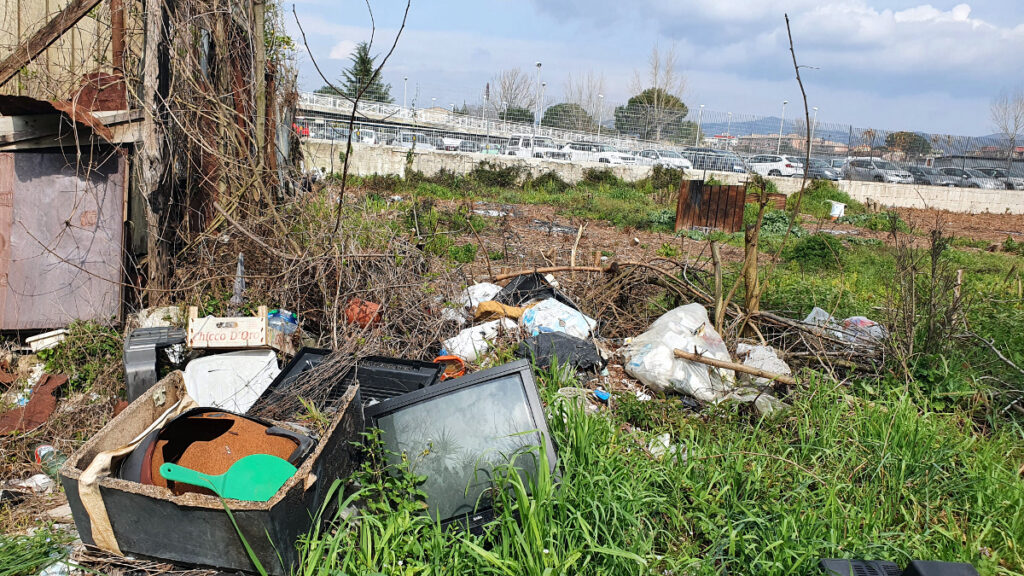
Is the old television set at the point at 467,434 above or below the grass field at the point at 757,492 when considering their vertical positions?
above

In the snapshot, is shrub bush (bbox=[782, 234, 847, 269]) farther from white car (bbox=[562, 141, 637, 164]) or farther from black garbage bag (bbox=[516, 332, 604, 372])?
white car (bbox=[562, 141, 637, 164])

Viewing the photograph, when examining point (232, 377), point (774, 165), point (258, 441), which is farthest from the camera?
point (774, 165)

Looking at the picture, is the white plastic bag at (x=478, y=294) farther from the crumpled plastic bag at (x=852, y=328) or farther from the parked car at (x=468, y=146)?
Result: the parked car at (x=468, y=146)

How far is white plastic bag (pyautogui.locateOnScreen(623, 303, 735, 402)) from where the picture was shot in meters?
3.57

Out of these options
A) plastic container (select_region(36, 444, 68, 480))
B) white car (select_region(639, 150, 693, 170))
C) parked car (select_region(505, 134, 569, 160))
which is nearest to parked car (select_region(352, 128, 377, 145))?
parked car (select_region(505, 134, 569, 160))

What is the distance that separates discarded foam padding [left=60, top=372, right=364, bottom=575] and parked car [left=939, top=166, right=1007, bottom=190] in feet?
86.3

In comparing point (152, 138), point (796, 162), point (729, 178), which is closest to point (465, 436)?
point (152, 138)

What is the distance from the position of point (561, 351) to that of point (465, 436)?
142 centimetres

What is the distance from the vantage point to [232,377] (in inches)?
131

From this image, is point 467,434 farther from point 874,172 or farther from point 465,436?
point 874,172

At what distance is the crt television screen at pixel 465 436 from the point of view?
7.73 ft

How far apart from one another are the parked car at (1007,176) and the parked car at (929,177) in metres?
2.03

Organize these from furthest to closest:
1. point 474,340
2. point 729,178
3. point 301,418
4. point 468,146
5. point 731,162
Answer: point 731,162
point 729,178
point 468,146
point 474,340
point 301,418

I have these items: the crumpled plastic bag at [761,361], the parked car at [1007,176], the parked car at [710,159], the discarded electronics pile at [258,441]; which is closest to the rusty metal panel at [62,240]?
the discarded electronics pile at [258,441]
